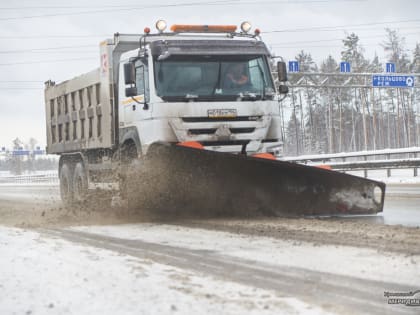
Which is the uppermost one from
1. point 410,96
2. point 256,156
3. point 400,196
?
point 410,96

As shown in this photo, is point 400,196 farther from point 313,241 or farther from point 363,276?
point 363,276

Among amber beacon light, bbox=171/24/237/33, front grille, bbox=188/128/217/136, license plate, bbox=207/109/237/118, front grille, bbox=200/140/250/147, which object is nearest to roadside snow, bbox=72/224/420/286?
front grille, bbox=200/140/250/147

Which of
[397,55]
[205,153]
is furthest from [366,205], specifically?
[397,55]

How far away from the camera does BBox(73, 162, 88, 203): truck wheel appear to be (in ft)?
49.3

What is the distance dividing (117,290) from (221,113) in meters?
6.17

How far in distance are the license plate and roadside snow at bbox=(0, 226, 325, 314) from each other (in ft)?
14.3

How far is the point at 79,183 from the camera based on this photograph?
1552 centimetres

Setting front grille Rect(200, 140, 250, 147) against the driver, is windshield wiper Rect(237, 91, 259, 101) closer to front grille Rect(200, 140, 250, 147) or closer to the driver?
the driver

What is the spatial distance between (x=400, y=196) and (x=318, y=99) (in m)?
75.4

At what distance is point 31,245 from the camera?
8047mm

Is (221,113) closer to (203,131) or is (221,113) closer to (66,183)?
(203,131)

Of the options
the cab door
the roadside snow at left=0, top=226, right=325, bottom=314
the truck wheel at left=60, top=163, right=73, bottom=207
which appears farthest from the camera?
the truck wheel at left=60, top=163, right=73, bottom=207

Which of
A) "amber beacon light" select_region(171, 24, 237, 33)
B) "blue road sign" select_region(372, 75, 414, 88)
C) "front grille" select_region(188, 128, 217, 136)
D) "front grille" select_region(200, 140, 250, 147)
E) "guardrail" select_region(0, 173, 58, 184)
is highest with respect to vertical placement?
"blue road sign" select_region(372, 75, 414, 88)

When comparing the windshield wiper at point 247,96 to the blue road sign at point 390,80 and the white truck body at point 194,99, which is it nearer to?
the white truck body at point 194,99
